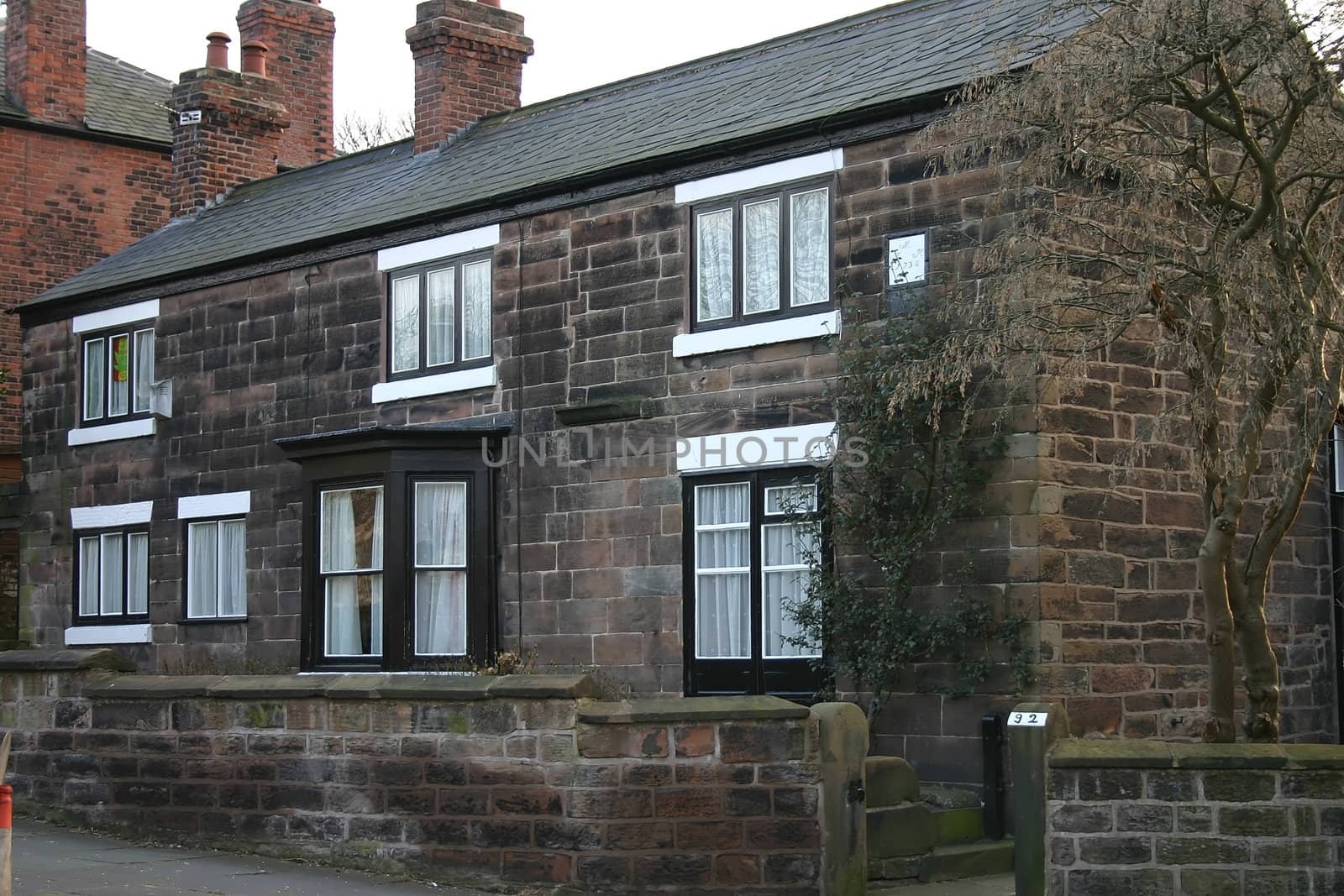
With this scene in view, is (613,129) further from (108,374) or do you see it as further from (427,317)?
(108,374)

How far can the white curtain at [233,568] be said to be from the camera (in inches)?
767

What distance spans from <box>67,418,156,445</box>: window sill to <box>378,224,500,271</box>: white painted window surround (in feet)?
14.4

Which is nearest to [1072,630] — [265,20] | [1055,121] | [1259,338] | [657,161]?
[1259,338]

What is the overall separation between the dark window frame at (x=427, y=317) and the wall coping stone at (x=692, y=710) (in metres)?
6.92

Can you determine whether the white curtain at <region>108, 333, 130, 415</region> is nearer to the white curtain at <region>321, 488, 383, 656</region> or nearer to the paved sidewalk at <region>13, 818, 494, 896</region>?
the white curtain at <region>321, 488, 383, 656</region>

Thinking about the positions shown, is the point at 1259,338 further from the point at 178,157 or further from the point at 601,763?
the point at 178,157

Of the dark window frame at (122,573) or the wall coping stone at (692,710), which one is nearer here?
the wall coping stone at (692,710)

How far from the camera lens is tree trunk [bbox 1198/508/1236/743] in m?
10.9

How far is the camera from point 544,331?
659 inches

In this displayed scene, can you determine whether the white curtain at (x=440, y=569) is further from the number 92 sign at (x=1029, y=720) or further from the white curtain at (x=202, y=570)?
the number 92 sign at (x=1029, y=720)

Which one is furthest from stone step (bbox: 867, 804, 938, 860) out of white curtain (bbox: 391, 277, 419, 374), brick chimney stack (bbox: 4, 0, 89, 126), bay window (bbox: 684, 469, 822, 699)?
brick chimney stack (bbox: 4, 0, 89, 126)

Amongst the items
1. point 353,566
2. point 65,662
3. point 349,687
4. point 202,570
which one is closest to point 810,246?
point 349,687

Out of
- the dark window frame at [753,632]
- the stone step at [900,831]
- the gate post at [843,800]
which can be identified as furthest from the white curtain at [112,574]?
the gate post at [843,800]

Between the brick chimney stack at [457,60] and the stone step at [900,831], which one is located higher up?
the brick chimney stack at [457,60]
